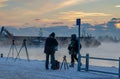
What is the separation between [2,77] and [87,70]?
4.91 meters

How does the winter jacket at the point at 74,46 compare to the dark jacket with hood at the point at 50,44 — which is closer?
the dark jacket with hood at the point at 50,44

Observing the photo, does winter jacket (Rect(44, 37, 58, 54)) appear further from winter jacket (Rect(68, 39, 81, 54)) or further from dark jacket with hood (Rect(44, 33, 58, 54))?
winter jacket (Rect(68, 39, 81, 54))

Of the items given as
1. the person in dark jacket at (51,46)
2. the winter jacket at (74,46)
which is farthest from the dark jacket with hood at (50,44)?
the winter jacket at (74,46)

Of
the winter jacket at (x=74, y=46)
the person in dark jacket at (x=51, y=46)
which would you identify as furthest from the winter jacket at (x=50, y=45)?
the winter jacket at (x=74, y=46)

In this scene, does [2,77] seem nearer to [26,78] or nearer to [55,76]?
[26,78]

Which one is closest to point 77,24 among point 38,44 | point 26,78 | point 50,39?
point 50,39

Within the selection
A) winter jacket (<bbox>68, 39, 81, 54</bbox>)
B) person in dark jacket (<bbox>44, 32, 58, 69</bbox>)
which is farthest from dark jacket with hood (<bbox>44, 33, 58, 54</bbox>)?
winter jacket (<bbox>68, 39, 81, 54</bbox>)

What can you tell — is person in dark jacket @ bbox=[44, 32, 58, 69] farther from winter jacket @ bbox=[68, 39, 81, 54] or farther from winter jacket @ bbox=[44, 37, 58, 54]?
winter jacket @ bbox=[68, 39, 81, 54]

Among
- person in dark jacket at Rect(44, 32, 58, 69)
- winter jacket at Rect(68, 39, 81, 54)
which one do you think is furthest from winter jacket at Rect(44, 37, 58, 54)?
winter jacket at Rect(68, 39, 81, 54)

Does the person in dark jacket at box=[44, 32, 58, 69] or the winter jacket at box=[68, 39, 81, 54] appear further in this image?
the winter jacket at box=[68, 39, 81, 54]

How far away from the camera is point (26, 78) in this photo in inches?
786

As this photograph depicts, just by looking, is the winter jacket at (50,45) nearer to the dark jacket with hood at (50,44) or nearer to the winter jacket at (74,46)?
the dark jacket with hood at (50,44)

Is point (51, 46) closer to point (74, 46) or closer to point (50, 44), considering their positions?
point (50, 44)

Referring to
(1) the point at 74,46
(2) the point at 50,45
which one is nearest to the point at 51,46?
(2) the point at 50,45
